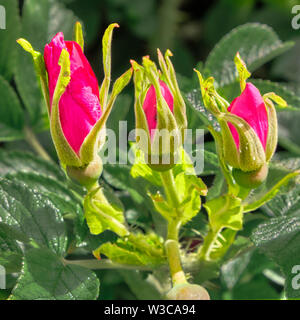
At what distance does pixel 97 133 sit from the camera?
0.64 metres

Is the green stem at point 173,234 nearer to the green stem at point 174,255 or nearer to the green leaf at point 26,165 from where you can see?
the green stem at point 174,255

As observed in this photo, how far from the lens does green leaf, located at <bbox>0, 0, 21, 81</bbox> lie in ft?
3.34

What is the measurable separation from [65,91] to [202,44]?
1.49m

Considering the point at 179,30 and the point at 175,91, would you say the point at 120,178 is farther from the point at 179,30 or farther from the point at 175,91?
the point at 179,30

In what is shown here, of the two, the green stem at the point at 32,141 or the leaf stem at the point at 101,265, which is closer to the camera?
the leaf stem at the point at 101,265

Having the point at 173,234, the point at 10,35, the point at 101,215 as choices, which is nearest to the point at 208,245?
the point at 173,234

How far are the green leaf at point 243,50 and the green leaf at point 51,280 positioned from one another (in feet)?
1.38

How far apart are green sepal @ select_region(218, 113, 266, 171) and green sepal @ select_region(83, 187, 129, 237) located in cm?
16

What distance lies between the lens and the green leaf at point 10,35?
1020 mm

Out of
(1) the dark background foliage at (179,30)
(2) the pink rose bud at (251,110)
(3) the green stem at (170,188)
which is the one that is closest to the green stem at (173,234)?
(3) the green stem at (170,188)

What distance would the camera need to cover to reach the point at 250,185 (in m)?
0.67

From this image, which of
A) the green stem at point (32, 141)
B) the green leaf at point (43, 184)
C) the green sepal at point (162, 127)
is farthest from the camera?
the green stem at point (32, 141)

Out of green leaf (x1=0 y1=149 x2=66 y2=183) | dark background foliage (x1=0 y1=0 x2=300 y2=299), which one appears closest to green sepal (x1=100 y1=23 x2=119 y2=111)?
green leaf (x1=0 y1=149 x2=66 y2=183)

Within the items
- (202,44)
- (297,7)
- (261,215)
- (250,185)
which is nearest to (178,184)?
(250,185)
